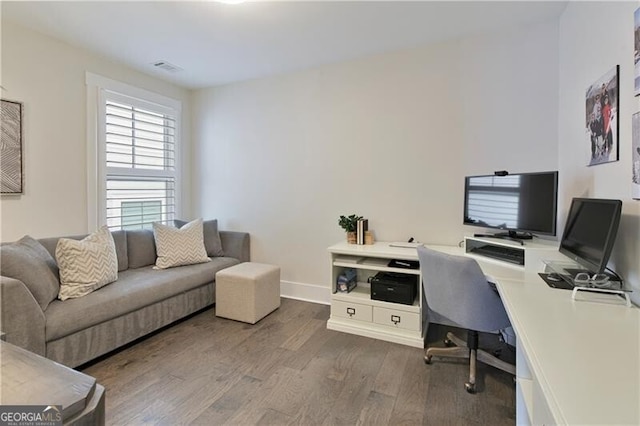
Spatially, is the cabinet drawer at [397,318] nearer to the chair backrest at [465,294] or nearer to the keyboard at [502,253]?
the chair backrest at [465,294]

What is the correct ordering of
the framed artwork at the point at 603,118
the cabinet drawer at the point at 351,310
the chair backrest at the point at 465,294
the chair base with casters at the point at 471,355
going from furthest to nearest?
1. the cabinet drawer at the point at 351,310
2. the chair base with casters at the point at 471,355
3. the chair backrest at the point at 465,294
4. the framed artwork at the point at 603,118

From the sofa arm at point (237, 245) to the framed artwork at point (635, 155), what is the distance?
10.6 ft

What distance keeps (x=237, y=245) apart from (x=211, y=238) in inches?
11.9

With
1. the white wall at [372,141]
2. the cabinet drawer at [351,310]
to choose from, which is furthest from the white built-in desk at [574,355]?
the white wall at [372,141]

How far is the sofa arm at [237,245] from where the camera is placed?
11.9ft

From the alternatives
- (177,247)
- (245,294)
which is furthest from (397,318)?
(177,247)

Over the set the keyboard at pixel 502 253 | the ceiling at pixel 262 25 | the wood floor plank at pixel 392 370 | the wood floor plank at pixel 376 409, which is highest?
the ceiling at pixel 262 25

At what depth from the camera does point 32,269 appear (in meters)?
1.95

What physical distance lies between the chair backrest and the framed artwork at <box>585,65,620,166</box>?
890 millimetres

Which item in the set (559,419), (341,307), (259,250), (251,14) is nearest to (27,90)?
(251,14)

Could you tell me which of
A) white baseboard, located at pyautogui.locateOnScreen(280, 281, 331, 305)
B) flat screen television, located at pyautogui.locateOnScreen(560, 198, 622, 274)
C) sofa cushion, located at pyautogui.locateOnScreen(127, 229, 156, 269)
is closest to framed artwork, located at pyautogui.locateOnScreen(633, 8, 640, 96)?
flat screen television, located at pyautogui.locateOnScreen(560, 198, 622, 274)

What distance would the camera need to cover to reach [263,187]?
3617mm

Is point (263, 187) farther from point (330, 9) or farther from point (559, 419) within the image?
point (559, 419)

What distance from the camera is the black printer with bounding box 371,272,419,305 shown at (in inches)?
98.3
